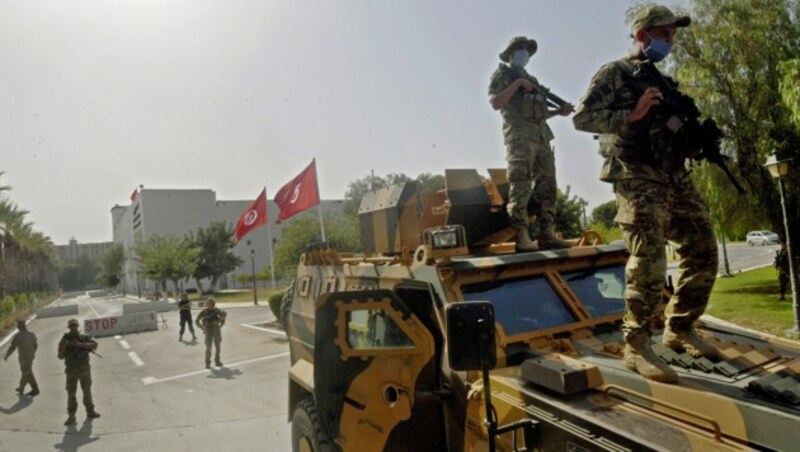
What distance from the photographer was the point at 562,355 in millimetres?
3244

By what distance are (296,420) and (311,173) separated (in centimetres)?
1228

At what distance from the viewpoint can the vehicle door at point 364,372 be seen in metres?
3.59

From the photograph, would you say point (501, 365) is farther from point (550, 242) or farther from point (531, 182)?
point (531, 182)

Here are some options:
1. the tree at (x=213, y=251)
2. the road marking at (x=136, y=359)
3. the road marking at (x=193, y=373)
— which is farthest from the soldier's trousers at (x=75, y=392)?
the tree at (x=213, y=251)

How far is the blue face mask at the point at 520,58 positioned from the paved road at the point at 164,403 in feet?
15.9

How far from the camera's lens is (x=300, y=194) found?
54.6 feet

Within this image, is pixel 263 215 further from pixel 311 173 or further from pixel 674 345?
pixel 674 345

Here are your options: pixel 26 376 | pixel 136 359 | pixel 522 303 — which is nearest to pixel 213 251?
pixel 136 359

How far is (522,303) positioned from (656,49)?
166cm

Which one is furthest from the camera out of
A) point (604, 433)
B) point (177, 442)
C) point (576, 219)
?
point (576, 219)

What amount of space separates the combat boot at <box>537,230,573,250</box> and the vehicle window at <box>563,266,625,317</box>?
59cm

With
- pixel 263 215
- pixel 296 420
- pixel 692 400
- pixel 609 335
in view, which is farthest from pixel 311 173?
pixel 692 400

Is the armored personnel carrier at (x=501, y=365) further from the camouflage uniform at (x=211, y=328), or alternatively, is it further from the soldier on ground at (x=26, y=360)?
the soldier on ground at (x=26, y=360)

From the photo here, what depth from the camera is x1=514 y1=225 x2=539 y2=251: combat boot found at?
4.86 metres
